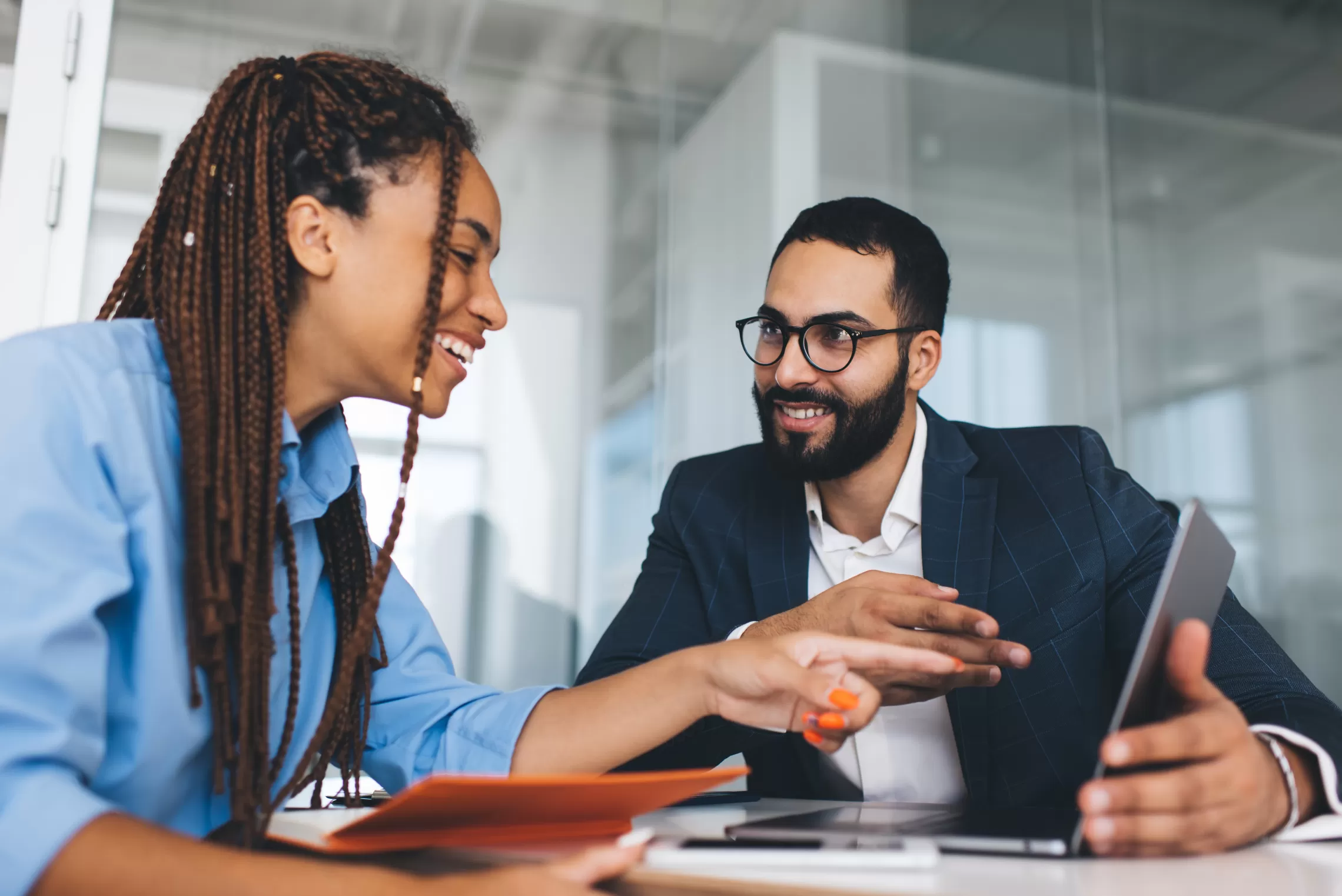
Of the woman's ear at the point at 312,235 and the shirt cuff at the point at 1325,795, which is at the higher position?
the woman's ear at the point at 312,235

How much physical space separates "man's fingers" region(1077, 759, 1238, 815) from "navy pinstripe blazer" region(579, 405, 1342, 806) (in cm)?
42

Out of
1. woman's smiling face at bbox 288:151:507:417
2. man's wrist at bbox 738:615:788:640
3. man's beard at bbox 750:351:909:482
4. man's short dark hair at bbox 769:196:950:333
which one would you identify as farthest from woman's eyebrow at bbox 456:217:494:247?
man's short dark hair at bbox 769:196:950:333

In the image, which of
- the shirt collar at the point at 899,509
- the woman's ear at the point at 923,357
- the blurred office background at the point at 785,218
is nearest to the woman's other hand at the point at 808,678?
the shirt collar at the point at 899,509

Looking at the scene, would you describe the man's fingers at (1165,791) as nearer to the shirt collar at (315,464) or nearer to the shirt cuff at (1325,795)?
the shirt cuff at (1325,795)

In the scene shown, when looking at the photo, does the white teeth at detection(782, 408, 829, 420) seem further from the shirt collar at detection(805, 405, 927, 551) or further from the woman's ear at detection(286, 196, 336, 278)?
the woman's ear at detection(286, 196, 336, 278)

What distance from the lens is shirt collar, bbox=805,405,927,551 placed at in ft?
5.46

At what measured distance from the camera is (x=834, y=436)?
1697mm

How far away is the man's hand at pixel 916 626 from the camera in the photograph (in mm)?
1090

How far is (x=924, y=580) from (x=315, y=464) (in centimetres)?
65

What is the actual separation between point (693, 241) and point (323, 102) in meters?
2.23

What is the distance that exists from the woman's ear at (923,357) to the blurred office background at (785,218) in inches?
51.8

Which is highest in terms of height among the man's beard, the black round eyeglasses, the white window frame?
the white window frame

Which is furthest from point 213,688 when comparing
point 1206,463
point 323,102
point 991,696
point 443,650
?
point 1206,463

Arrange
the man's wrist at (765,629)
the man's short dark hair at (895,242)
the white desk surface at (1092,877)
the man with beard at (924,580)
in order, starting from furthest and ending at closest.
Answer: the man's short dark hair at (895,242), the man's wrist at (765,629), the man with beard at (924,580), the white desk surface at (1092,877)
